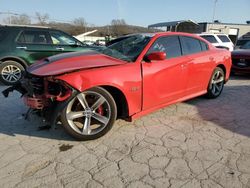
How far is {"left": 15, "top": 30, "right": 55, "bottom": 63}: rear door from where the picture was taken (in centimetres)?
743

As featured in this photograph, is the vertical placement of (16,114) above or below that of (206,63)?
below

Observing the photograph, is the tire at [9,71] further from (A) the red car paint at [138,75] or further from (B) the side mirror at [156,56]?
(B) the side mirror at [156,56]

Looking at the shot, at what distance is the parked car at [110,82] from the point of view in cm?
346

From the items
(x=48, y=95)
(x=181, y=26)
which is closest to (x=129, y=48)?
(x=48, y=95)

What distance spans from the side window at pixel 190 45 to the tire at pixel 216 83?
78 cm

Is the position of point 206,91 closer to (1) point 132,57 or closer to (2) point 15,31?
(1) point 132,57

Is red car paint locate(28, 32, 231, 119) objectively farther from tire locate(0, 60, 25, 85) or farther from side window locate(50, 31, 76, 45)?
side window locate(50, 31, 76, 45)

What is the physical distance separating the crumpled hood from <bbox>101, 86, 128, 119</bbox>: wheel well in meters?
0.38

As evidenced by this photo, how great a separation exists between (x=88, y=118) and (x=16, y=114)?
6.01 feet

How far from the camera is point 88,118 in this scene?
12.1 ft

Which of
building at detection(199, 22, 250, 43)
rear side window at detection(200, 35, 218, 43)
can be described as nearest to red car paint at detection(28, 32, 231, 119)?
rear side window at detection(200, 35, 218, 43)

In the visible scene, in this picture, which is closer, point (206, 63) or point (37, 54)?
point (206, 63)

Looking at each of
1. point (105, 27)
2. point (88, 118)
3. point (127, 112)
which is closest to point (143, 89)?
point (127, 112)

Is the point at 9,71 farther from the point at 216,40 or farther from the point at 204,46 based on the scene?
the point at 216,40
